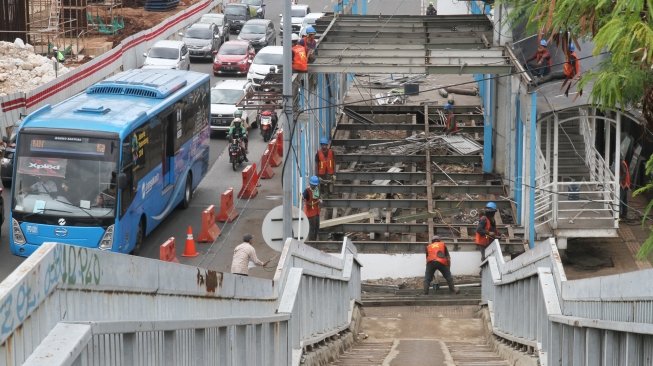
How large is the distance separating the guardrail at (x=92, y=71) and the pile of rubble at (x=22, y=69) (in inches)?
26.3

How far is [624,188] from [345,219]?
235 inches

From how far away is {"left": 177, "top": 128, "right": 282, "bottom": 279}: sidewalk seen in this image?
26594 millimetres

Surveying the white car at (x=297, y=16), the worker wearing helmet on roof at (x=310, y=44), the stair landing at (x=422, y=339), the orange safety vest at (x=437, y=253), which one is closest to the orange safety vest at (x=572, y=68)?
the orange safety vest at (x=437, y=253)

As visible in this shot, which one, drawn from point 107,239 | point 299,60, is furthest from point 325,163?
point 107,239

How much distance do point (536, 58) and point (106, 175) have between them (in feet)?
30.5

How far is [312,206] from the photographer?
26.3 meters

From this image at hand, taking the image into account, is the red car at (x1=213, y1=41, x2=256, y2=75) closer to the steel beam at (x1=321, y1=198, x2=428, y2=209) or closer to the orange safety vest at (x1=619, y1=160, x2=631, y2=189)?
the steel beam at (x1=321, y1=198, x2=428, y2=209)

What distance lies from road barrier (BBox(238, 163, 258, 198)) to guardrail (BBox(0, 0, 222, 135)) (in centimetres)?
671

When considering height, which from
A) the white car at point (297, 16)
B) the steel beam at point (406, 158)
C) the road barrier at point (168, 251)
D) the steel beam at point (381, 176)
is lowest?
the road barrier at point (168, 251)

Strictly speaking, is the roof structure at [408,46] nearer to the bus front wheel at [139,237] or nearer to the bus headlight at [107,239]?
the bus front wheel at [139,237]

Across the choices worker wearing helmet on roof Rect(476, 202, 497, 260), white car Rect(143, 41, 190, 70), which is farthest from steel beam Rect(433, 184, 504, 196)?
white car Rect(143, 41, 190, 70)

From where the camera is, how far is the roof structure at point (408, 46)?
90.4ft

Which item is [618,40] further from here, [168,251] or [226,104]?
[226,104]

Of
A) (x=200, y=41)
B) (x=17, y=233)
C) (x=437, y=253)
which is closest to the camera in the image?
(x=437, y=253)
